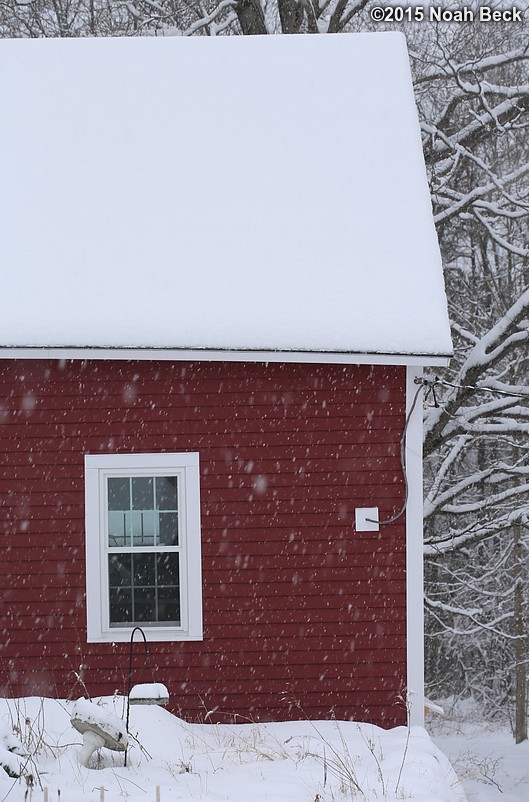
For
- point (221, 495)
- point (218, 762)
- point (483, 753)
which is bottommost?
point (483, 753)

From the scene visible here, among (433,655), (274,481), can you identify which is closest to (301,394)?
(274,481)

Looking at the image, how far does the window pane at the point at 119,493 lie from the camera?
7879mm

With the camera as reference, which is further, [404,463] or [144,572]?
[144,572]

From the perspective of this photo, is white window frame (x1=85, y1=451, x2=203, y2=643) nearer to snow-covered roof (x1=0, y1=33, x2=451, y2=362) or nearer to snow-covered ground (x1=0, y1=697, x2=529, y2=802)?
snow-covered ground (x1=0, y1=697, x2=529, y2=802)

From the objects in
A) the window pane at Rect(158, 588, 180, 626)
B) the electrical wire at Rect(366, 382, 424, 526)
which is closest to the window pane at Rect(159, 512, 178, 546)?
the window pane at Rect(158, 588, 180, 626)

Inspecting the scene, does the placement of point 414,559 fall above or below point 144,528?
below

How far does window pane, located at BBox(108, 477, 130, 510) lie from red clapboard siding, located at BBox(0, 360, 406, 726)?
10.5 inches

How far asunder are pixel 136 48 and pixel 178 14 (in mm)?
5847

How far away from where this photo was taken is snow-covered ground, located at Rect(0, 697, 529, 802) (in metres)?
5.45

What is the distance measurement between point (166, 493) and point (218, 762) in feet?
7.47

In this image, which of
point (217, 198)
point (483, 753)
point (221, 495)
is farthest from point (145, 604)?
point (483, 753)

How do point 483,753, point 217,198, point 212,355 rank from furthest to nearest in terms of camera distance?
point 483,753, point 217,198, point 212,355

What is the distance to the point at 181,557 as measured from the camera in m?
7.73

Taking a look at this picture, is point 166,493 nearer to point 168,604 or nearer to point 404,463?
point 168,604
